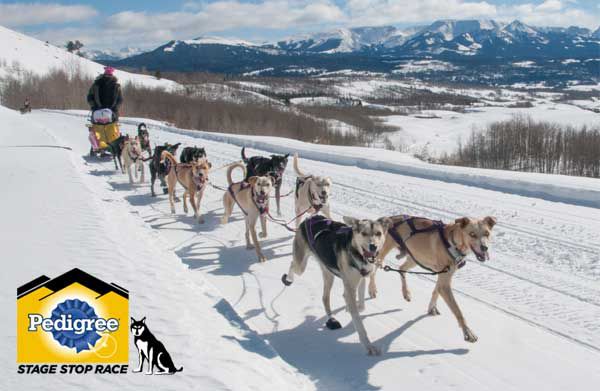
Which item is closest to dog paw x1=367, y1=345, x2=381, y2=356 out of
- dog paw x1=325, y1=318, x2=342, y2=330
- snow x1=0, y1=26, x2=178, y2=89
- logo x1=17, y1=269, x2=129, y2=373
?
dog paw x1=325, y1=318, x2=342, y2=330

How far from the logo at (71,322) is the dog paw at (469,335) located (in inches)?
124

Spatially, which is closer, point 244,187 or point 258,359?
point 258,359

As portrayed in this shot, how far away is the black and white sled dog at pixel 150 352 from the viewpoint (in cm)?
317

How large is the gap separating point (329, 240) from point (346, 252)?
0.35 metres

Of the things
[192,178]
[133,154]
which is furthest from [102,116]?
[192,178]

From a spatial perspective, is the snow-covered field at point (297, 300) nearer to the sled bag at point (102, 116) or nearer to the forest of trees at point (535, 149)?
the sled bag at point (102, 116)

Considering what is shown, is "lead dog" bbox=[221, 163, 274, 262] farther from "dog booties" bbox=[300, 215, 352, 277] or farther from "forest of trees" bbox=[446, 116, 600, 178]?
"forest of trees" bbox=[446, 116, 600, 178]

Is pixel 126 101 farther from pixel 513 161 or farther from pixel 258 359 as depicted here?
pixel 258 359

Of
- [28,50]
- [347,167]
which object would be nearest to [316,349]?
A: [347,167]

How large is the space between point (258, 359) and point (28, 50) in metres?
122

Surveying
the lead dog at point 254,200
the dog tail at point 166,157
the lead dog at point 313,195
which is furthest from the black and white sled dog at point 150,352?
the dog tail at point 166,157

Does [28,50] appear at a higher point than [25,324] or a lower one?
higher

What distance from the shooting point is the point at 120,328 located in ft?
11.5

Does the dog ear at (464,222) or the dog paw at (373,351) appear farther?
the dog ear at (464,222)
